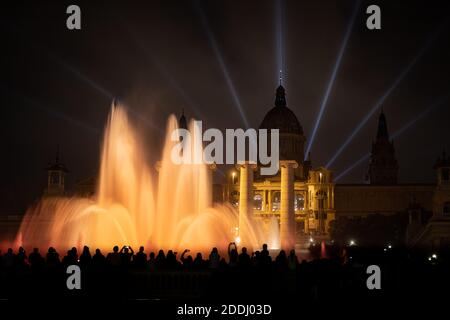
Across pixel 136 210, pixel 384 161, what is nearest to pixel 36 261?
pixel 136 210

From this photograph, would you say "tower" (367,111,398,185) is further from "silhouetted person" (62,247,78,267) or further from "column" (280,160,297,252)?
"silhouetted person" (62,247,78,267)

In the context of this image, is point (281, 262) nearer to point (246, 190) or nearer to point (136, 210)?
point (136, 210)

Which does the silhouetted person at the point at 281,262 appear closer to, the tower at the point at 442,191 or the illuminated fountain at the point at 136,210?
the illuminated fountain at the point at 136,210

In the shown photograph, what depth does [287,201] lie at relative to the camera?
7438 cm

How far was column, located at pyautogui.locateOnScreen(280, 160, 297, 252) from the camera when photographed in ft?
237

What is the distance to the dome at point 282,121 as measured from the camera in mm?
167000

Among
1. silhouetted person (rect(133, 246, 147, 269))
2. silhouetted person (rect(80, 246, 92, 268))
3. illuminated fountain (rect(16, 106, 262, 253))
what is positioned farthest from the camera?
illuminated fountain (rect(16, 106, 262, 253))

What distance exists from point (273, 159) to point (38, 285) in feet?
443

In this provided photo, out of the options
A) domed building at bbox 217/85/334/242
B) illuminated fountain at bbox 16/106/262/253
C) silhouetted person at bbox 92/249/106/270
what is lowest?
silhouetted person at bbox 92/249/106/270

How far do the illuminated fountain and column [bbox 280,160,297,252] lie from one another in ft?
51.0

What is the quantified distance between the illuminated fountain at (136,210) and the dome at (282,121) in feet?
358

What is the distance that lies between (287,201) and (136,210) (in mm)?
27066

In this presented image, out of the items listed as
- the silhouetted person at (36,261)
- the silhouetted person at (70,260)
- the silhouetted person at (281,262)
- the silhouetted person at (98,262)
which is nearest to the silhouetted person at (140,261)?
the silhouetted person at (98,262)

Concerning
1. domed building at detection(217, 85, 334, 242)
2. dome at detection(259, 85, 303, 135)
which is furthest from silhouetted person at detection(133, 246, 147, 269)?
dome at detection(259, 85, 303, 135)
